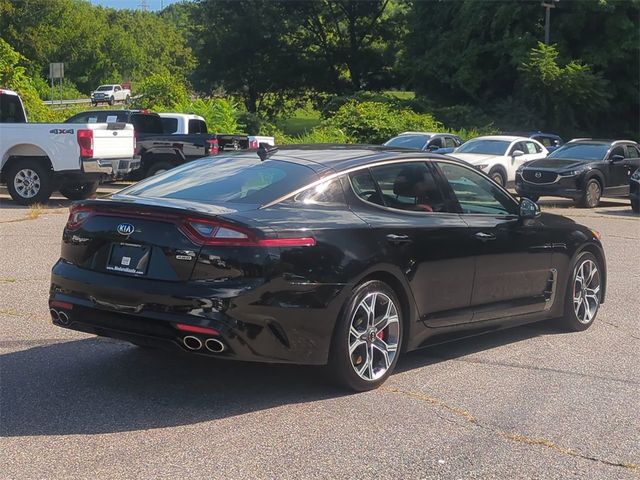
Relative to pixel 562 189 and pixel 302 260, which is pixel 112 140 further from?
pixel 302 260

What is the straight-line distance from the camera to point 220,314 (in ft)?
17.2

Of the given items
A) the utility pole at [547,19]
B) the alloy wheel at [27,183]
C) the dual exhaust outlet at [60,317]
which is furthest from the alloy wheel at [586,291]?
the utility pole at [547,19]

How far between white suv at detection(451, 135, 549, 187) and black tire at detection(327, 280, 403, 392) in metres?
18.0

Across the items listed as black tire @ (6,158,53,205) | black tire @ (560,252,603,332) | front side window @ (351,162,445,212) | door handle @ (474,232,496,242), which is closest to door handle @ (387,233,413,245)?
front side window @ (351,162,445,212)

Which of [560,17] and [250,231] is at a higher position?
[560,17]

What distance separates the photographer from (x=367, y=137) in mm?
33562

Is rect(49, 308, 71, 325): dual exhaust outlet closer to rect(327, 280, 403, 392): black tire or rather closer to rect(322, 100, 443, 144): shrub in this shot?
rect(327, 280, 403, 392): black tire

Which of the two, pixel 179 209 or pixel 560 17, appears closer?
pixel 179 209

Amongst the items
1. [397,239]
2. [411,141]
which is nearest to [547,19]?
[411,141]

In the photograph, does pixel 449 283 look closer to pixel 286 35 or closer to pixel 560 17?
pixel 560 17

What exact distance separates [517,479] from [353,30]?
182 feet

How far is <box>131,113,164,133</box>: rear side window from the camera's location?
2200 centimetres

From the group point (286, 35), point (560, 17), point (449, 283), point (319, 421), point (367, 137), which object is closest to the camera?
point (319, 421)

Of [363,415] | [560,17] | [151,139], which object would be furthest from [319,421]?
[560,17]
